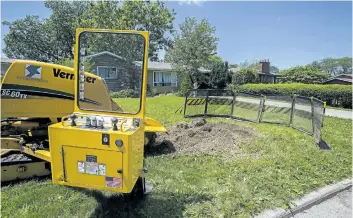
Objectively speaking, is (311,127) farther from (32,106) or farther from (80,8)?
(80,8)

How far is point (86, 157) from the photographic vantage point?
109 inches

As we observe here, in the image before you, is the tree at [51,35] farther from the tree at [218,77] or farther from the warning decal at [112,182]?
the warning decal at [112,182]

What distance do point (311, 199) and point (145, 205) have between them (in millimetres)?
2523

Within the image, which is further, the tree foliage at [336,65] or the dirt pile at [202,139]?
the tree foliage at [336,65]

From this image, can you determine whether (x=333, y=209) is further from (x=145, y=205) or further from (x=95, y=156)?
(x=95, y=156)

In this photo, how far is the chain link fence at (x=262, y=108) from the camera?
749cm

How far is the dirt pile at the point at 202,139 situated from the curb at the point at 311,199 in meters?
2.02

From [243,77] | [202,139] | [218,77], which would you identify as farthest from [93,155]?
[243,77]

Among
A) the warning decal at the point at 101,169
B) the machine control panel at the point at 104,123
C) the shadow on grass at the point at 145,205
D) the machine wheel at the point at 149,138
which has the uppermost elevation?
the machine control panel at the point at 104,123

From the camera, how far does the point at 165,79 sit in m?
27.5

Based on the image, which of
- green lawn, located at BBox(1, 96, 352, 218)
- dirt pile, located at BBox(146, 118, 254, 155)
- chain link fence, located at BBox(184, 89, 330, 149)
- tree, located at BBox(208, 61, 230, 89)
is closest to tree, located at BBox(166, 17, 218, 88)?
tree, located at BBox(208, 61, 230, 89)

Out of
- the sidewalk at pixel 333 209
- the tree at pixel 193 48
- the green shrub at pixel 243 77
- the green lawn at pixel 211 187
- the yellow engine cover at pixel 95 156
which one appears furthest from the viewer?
the green shrub at pixel 243 77

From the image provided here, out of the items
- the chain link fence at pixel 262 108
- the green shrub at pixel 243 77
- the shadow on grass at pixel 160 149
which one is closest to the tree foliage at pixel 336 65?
the green shrub at pixel 243 77

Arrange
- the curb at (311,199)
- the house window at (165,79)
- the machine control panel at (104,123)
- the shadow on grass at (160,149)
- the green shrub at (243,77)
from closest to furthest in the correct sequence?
1. the machine control panel at (104,123)
2. the curb at (311,199)
3. the shadow on grass at (160,149)
4. the house window at (165,79)
5. the green shrub at (243,77)
